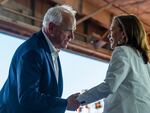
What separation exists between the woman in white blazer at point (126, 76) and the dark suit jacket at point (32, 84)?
247mm

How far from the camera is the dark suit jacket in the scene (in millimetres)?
1807

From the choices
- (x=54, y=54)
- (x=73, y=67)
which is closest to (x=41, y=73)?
(x=54, y=54)

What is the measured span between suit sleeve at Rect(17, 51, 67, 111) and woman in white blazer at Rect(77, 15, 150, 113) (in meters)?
0.30

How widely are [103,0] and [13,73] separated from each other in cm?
370

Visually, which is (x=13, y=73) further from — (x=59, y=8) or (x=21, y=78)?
(x=59, y=8)

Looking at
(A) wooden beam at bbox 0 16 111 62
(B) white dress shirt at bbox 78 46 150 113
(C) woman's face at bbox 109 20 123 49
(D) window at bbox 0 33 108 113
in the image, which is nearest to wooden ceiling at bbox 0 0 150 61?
(A) wooden beam at bbox 0 16 111 62

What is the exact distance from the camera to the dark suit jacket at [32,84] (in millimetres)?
1807

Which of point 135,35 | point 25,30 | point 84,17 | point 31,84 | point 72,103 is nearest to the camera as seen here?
point 31,84

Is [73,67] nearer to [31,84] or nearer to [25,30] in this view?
[25,30]

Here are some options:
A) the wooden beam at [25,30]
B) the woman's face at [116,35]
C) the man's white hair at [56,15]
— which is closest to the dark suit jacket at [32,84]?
the man's white hair at [56,15]

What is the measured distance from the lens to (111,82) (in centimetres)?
220

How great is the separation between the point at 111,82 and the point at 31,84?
61 cm

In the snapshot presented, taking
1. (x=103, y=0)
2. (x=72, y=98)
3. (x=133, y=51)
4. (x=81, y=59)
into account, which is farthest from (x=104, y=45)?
(x=72, y=98)

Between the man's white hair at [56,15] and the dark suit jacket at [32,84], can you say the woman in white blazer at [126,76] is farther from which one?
the man's white hair at [56,15]
